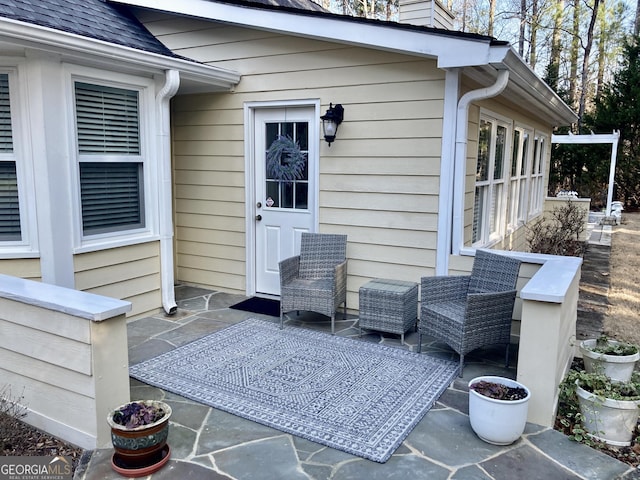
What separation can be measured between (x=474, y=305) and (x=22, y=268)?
3.51 meters

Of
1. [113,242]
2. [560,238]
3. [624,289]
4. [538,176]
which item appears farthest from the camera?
[538,176]

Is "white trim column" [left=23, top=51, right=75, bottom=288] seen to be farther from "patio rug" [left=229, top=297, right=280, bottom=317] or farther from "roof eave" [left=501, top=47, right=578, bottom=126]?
"roof eave" [left=501, top=47, right=578, bottom=126]

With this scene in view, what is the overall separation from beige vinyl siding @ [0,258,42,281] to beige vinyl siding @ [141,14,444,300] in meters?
2.04

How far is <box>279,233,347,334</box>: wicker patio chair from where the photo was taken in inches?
174

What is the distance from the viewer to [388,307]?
4.13 meters

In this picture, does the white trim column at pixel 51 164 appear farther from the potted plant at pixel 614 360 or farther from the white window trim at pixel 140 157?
the potted plant at pixel 614 360

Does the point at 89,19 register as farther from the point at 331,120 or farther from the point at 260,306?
the point at 260,306

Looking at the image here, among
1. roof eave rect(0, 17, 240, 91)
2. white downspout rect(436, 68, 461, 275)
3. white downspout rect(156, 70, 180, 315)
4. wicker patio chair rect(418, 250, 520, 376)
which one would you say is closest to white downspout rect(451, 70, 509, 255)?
white downspout rect(436, 68, 461, 275)

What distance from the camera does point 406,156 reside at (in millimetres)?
4488

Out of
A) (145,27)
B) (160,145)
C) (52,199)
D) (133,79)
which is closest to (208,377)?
(52,199)

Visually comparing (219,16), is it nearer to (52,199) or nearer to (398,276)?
(52,199)

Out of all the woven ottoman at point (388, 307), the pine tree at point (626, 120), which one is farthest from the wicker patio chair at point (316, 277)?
the pine tree at point (626, 120)

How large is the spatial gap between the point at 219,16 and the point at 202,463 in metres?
4.21

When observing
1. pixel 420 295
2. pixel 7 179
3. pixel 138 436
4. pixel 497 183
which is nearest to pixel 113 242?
pixel 7 179
